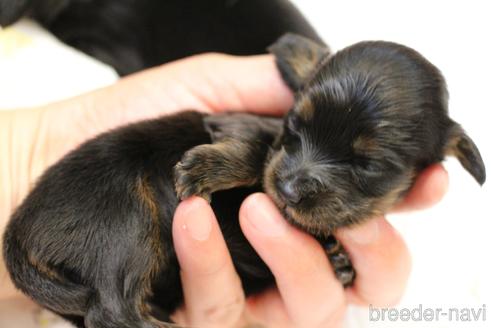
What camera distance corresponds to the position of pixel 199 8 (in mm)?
2762

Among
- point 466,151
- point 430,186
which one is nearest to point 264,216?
point 430,186

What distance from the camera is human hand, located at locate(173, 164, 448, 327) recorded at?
1485 millimetres

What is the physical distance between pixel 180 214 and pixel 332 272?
56cm

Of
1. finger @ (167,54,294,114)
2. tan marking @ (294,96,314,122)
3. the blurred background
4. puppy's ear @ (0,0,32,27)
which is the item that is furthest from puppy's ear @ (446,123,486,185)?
puppy's ear @ (0,0,32,27)

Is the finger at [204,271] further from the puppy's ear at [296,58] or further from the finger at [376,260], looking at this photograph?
the puppy's ear at [296,58]

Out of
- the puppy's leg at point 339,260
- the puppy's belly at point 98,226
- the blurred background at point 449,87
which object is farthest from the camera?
the blurred background at point 449,87

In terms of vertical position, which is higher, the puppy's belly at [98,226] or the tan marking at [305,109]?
the tan marking at [305,109]

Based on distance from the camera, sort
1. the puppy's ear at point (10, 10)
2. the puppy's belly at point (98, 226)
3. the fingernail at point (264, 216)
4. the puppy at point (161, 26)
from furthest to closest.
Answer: the puppy at point (161, 26), the puppy's ear at point (10, 10), the fingernail at point (264, 216), the puppy's belly at point (98, 226)

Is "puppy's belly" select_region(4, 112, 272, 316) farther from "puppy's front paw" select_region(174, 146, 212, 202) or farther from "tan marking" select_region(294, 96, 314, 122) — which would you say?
"tan marking" select_region(294, 96, 314, 122)

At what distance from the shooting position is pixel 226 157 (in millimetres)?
1525

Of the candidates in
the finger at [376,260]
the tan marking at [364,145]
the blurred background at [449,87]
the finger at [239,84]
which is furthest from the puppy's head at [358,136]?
the blurred background at [449,87]

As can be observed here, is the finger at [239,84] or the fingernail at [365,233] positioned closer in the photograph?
the fingernail at [365,233]

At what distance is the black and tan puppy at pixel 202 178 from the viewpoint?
138 cm

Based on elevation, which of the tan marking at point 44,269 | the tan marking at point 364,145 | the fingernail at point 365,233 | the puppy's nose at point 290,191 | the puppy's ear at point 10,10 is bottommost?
the puppy's ear at point 10,10
